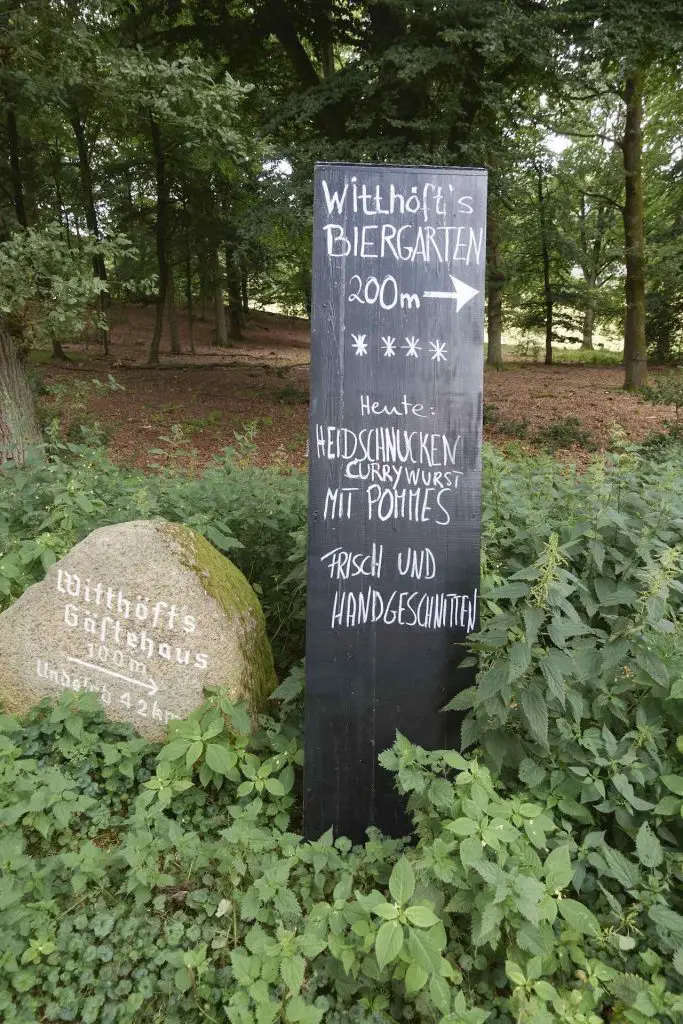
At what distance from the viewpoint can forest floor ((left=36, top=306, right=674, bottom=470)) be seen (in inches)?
366

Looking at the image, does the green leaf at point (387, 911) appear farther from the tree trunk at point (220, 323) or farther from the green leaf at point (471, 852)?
the tree trunk at point (220, 323)

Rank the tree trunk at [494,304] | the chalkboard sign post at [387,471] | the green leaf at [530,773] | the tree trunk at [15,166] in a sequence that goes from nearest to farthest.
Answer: the green leaf at [530,773]
the chalkboard sign post at [387,471]
the tree trunk at [15,166]
the tree trunk at [494,304]

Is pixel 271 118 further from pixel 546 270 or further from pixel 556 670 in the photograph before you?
pixel 546 270

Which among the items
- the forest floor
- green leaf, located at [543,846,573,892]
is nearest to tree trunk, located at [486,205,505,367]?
the forest floor

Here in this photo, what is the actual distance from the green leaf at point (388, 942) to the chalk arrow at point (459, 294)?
85.6 inches

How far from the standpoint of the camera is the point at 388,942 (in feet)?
5.82

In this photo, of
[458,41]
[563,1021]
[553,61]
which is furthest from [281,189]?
[563,1021]

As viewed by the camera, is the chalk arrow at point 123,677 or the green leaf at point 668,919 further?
the chalk arrow at point 123,677

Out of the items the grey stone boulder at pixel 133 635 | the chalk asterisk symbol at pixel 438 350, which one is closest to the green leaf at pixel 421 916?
the grey stone boulder at pixel 133 635

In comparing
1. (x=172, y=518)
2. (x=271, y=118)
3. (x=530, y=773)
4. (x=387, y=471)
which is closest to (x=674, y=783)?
(x=530, y=773)

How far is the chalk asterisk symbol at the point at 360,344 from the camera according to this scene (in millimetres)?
2453

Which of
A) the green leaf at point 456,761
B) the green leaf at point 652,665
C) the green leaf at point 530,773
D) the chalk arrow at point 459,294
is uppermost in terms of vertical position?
the chalk arrow at point 459,294

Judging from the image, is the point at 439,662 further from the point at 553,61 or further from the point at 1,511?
the point at 553,61

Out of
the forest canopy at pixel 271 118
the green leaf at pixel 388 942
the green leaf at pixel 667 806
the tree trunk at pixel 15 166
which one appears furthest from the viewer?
the tree trunk at pixel 15 166
